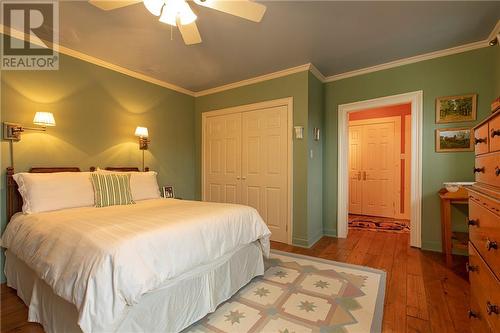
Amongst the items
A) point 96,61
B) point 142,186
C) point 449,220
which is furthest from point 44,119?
point 449,220

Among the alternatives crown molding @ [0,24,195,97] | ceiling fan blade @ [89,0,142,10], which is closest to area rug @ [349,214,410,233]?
crown molding @ [0,24,195,97]

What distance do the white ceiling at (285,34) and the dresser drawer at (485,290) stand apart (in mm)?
2128

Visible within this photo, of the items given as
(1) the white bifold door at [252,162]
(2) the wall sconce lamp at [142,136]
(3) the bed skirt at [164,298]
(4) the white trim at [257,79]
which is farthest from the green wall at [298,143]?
(2) the wall sconce lamp at [142,136]

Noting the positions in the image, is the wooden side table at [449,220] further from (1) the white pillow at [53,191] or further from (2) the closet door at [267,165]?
(1) the white pillow at [53,191]

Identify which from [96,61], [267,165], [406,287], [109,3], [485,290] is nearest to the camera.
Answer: [485,290]

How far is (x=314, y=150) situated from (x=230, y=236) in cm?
210

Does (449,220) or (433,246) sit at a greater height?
(449,220)

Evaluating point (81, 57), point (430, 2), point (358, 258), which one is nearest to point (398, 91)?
Answer: point (430, 2)

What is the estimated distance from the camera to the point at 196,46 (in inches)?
110

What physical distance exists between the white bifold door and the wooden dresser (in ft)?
7.57

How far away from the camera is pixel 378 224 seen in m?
4.59

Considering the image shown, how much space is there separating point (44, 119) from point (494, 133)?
3.50 metres

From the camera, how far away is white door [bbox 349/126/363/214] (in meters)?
5.55

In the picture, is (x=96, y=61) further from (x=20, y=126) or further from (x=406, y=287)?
(x=406, y=287)
